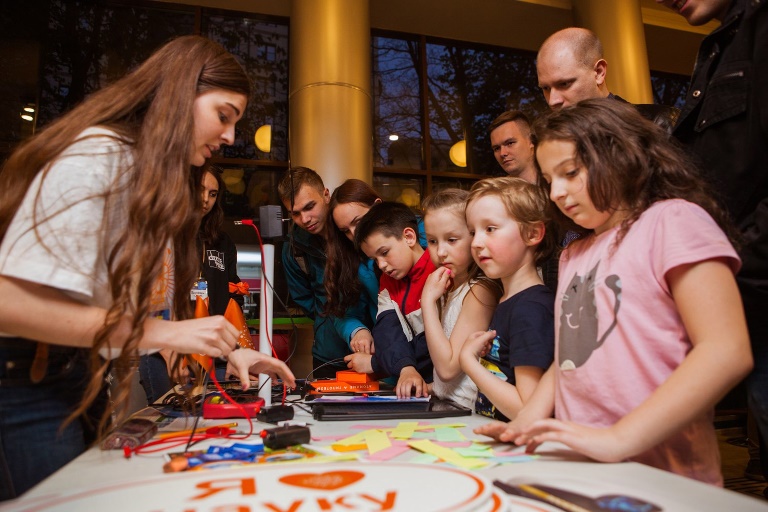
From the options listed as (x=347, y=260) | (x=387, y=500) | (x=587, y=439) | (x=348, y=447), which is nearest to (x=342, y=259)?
(x=347, y=260)

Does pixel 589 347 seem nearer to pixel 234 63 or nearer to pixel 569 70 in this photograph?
pixel 234 63

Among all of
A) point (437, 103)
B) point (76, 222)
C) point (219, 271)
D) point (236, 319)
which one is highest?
point (437, 103)

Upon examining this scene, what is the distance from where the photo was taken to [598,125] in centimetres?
96

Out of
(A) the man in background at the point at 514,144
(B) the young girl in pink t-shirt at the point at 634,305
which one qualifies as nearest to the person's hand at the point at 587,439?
(B) the young girl in pink t-shirt at the point at 634,305

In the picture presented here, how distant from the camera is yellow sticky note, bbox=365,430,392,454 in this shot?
0.80m

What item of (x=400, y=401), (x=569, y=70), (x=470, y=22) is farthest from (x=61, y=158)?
(x=470, y=22)

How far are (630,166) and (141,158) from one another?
0.82 metres

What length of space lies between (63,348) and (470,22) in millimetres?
4908

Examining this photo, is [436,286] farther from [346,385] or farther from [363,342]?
[363,342]

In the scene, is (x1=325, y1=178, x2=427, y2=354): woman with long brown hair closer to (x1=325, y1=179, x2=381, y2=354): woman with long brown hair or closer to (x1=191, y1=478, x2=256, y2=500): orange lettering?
(x1=325, y1=179, x2=381, y2=354): woman with long brown hair

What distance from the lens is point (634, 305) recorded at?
85cm

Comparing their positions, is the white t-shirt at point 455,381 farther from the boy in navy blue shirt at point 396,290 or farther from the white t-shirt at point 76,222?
the white t-shirt at point 76,222

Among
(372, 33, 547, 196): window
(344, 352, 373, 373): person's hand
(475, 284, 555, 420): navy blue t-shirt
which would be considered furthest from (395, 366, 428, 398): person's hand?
(372, 33, 547, 196): window

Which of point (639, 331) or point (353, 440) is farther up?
point (639, 331)
